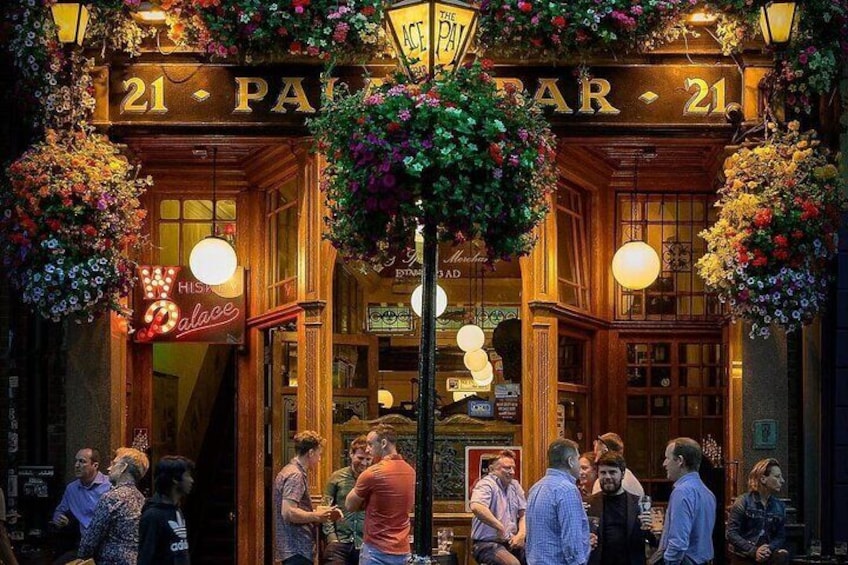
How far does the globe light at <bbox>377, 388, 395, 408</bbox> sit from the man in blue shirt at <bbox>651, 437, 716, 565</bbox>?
184 inches

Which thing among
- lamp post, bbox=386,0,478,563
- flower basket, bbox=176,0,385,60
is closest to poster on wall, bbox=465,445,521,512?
flower basket, bbox=176,0,385,60

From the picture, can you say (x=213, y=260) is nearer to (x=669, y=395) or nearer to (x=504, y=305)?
(x=504, y=305)

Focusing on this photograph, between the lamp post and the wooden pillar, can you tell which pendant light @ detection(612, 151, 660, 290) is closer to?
the wooden pillar

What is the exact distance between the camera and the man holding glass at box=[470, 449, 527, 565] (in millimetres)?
14422

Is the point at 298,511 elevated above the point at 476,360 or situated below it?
below

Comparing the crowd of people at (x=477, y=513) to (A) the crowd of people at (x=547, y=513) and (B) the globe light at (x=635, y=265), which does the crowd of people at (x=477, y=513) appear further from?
(B) the globe light at (x=635, y=265)

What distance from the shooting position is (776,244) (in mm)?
14602

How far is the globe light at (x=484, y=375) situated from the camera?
17.0 meters

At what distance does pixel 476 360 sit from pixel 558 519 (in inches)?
202

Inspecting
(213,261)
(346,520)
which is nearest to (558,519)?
(346,520)

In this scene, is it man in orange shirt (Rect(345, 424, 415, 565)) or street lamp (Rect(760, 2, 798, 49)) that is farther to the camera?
street lamp (Rect(760, 2, 798, 49))

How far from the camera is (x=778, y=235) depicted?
575 inches

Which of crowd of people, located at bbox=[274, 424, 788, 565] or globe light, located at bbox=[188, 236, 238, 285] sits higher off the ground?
globe light, located at bbox=[188, 236, 238, 285]

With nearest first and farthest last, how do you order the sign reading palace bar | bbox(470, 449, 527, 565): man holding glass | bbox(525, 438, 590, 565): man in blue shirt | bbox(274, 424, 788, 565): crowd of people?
1. bbox(525, 438, 590, 565): man in blue shirt
2. bbox(274, 424, 788, 565): crowd of people
3. bbox(470, 449, 527, 565): man holding glass
4. the sign reading palace bar
